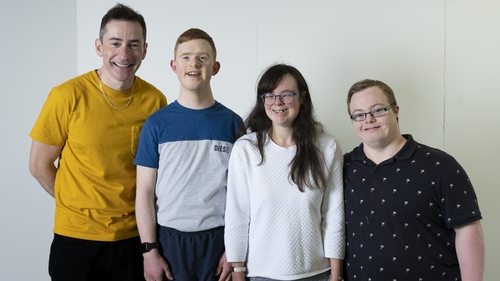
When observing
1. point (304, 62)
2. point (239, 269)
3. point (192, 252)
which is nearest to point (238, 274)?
point (239, 269)

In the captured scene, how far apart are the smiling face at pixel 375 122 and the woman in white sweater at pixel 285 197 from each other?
20cm

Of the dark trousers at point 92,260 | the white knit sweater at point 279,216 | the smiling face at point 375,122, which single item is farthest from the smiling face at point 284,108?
the dark trousers at point 92,260

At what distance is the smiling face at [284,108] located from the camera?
191 cm

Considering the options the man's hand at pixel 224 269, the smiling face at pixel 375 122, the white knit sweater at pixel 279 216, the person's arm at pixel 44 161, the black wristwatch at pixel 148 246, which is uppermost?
the smiling face at pixel 375 122

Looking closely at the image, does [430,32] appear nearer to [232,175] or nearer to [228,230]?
[232,175]

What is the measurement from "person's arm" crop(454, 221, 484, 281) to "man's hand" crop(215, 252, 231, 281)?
35.8 inches

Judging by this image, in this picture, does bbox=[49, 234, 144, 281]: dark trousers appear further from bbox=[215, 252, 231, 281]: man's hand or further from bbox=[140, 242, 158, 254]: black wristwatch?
bbox=[215, 252, 231, 281]: man's hand

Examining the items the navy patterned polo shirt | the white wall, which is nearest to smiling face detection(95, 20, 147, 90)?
the white wall

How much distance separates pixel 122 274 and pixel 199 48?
1070 millimetres

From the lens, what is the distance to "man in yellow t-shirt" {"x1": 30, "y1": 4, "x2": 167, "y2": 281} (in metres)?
2.05

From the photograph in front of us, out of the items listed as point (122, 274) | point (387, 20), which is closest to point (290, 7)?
point (387, 20)

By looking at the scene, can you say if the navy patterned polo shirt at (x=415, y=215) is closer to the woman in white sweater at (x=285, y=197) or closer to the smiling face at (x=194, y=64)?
the woman in white sweater at (x=285, y=197)

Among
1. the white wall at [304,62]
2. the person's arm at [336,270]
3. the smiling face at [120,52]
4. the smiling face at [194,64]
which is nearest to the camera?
the person's arm at [336,270]

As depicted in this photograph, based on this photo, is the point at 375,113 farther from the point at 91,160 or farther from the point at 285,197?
the point at 91,160
